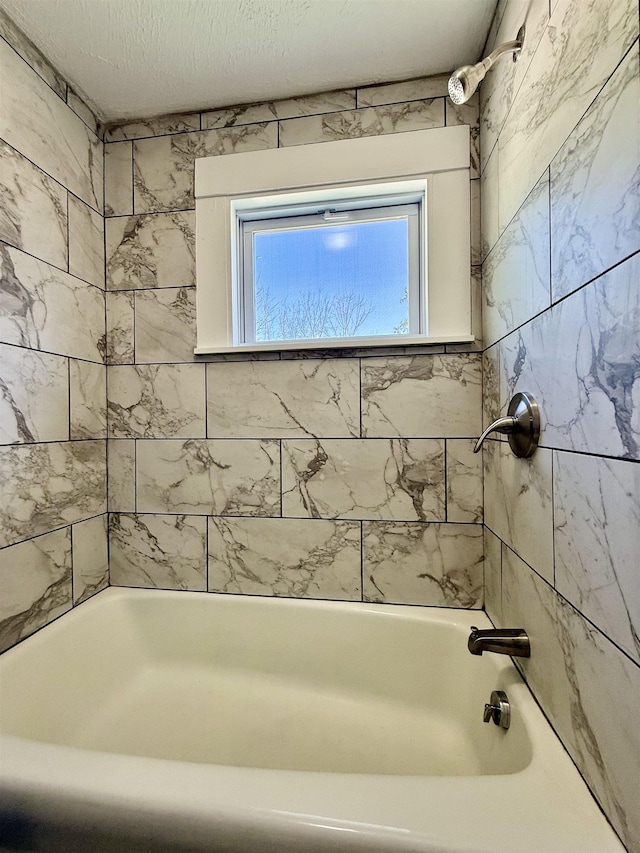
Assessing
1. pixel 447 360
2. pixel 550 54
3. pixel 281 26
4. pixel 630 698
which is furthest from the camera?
pixel 447 360

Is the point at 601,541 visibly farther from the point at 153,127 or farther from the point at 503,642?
the point at 153,127

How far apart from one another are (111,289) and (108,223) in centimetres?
27

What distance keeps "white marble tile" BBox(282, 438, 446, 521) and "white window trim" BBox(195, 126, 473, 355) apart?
14.8 inches

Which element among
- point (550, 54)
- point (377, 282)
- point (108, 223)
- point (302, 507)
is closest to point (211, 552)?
point (302, 507)

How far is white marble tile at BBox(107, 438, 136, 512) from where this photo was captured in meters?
1.64

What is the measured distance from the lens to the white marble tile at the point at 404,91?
4.65 ft

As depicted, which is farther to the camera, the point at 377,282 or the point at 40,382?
the point at 377,282

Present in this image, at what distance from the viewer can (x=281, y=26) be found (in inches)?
48.3

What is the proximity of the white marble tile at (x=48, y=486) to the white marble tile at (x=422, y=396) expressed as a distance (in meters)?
1.06

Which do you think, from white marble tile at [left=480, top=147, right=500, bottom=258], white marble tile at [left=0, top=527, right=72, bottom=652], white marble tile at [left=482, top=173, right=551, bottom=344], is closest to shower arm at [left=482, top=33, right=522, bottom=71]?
white marble tile at [left=480, top=147, right=500, bottom=258]

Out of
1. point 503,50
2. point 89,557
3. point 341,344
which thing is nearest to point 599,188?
point 503,50

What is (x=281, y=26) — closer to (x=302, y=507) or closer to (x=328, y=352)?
(x=328, y=352)

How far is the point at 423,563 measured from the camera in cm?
A: 146

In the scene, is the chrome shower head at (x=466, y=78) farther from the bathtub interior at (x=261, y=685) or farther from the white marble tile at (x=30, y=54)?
the bathtub interior at (x=261, y=685)
